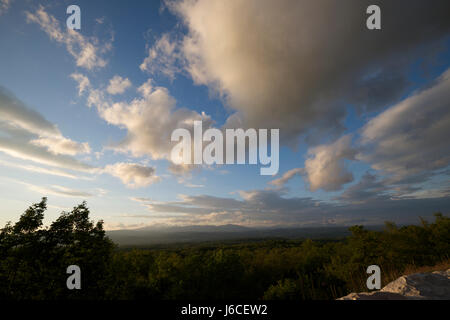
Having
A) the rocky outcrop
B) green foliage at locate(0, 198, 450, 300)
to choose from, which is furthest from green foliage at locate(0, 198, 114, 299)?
the rocky outcrop

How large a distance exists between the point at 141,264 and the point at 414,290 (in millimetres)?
33738

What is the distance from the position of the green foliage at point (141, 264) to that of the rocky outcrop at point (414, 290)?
10.5 feet

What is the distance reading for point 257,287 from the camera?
109 ft

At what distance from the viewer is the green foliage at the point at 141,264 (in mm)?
13945

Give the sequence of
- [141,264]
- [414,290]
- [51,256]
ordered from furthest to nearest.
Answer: [141,264]
[51,256]
[414,290]

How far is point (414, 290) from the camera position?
153 inches

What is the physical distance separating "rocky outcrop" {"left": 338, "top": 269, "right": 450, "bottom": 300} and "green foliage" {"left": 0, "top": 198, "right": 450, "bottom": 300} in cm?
321

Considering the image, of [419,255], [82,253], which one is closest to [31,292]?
[82,253]

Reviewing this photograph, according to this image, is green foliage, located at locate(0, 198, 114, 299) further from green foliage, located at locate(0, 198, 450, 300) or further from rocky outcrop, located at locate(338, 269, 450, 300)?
rocky outcrop, located at locate(338, 269, 450, 300)

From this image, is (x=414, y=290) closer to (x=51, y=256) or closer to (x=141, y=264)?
(x=51, y=256)

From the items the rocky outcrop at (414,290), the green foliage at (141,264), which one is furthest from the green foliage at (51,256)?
the rocky outcrop at (414,290)

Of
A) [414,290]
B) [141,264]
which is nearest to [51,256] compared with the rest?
[141,264]
